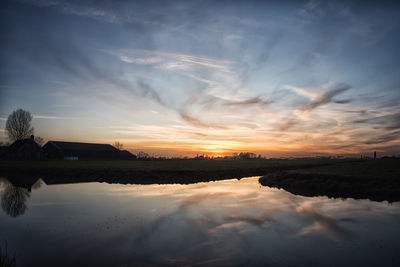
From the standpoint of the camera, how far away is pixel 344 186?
26797 mm

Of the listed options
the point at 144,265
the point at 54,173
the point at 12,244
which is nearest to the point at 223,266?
the point at 144,265

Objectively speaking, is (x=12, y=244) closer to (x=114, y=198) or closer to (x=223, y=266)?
(x=223, y=266)

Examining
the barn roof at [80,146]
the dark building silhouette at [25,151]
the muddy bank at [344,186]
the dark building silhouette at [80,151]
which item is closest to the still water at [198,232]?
the muddy bank at [344,186]

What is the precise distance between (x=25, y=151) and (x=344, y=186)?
274 ft

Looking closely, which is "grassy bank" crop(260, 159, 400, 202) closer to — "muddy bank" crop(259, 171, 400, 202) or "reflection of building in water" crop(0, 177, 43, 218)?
"muddy bank" crop(259, 171, 400, 202)

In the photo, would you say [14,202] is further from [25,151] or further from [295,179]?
[25,151]

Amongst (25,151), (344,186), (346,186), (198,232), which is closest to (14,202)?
(198,232)

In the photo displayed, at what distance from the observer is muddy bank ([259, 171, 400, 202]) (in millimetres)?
23889

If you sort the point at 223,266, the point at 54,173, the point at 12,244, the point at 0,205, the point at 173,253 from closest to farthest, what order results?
1. the point at 223,266
2. the point at 173,253
3. the point at 12,244
4. the point at 0,205
5. the point at 54,173

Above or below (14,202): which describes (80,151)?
above

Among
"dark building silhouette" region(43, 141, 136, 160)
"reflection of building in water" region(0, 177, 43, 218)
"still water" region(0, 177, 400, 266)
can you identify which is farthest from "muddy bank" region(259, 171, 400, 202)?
"dark building silhouette" region(43, 141, 136, 160)

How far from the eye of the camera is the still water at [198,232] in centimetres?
945

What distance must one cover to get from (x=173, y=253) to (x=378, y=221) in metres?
13.3

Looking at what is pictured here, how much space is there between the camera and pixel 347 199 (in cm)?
2244
